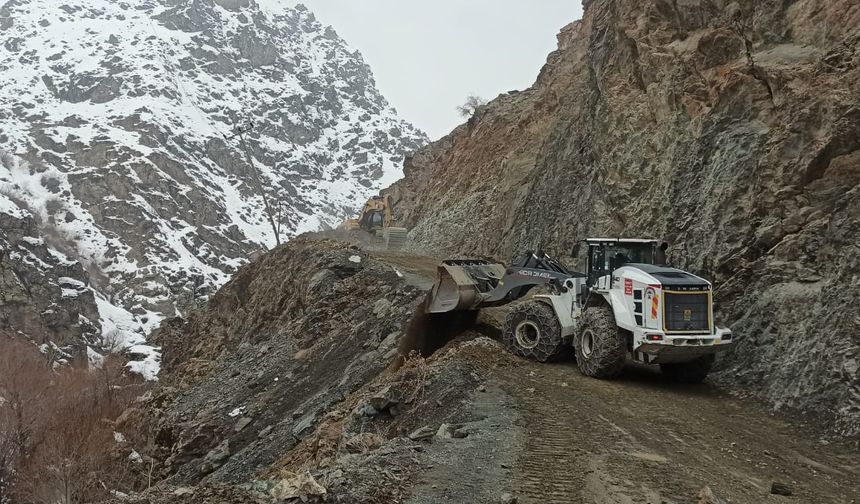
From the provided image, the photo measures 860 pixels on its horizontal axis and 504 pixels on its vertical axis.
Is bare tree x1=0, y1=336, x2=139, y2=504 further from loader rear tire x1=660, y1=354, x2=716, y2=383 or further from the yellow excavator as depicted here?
the yellow excavator

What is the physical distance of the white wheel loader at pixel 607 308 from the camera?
9.20m

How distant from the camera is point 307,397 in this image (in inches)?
527

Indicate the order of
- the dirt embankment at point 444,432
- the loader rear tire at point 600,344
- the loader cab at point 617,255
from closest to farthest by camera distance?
the dirt embankment at point 444,432 → the loader rear tire at point 600,344 → the loader cab at point 617,255

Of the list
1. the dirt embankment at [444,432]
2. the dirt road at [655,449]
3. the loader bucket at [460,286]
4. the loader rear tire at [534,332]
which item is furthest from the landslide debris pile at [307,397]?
the loader bucket at [460,286]

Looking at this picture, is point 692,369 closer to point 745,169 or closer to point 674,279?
point 674,279

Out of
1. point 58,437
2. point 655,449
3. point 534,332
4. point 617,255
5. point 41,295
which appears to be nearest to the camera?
point 655,449

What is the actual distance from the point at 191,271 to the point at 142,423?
14282 cm

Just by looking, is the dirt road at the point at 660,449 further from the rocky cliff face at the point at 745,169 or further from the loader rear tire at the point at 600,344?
the rocky cliff face at the point at 745,169

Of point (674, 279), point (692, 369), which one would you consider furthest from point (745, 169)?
point (692, 369)

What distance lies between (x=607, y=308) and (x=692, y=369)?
154 cm

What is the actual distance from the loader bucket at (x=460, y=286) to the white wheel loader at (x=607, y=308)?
0.06 ft

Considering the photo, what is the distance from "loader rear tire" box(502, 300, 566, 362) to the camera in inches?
435

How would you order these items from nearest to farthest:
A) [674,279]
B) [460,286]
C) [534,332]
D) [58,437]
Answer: [674,279] → [534,332] → [460,286] → [58,437]

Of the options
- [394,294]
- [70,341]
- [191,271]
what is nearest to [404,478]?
[394,294]
